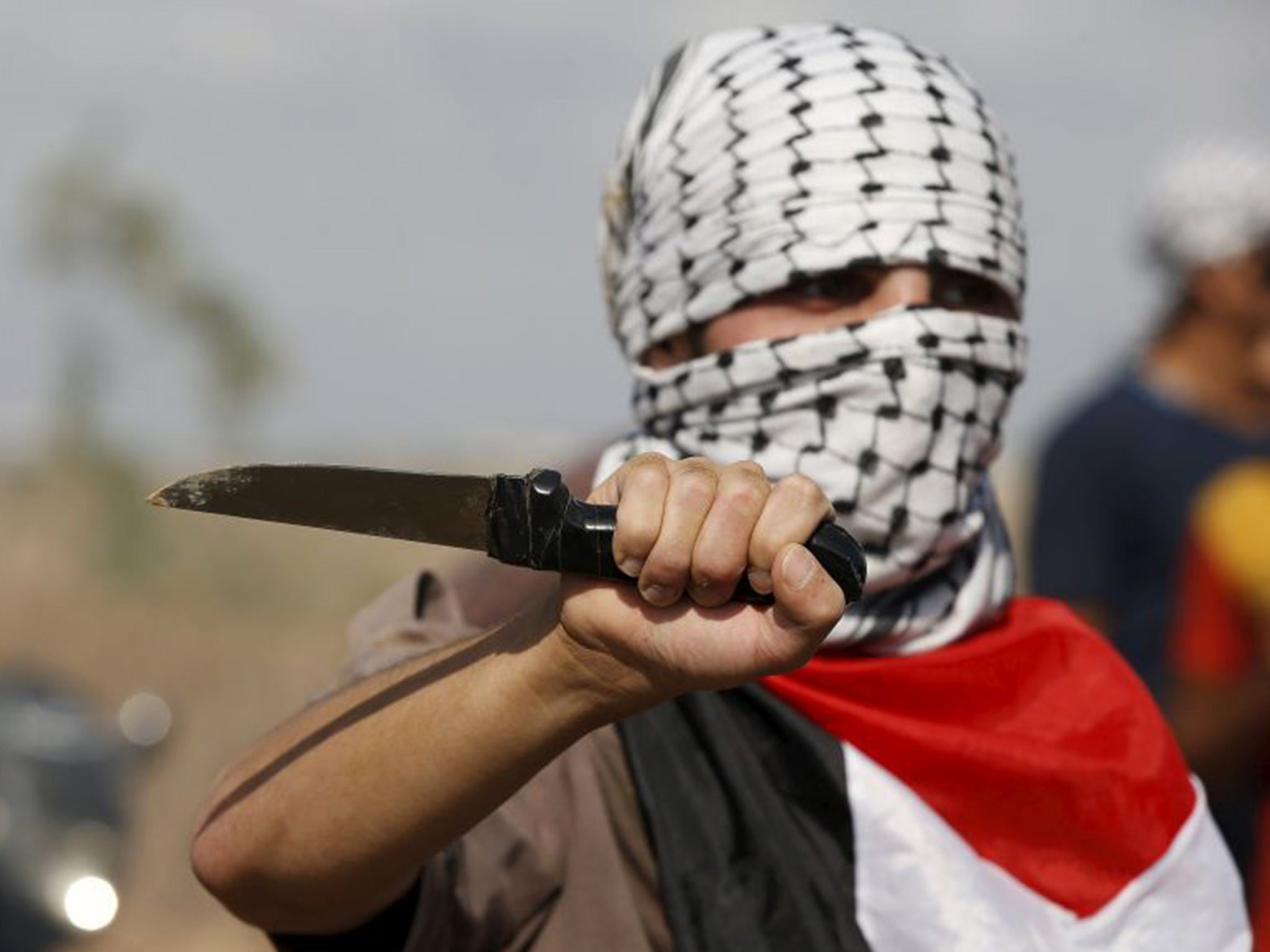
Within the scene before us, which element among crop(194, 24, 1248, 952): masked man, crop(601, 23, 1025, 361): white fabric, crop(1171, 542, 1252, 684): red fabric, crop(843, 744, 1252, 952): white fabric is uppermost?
crop(601, 23, 1025, 361): white fabric

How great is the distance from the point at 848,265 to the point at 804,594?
766 mm

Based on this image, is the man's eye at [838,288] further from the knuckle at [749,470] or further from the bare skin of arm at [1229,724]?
the bare skin of arm at [1229,724]

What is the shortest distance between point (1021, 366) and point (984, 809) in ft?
1.70

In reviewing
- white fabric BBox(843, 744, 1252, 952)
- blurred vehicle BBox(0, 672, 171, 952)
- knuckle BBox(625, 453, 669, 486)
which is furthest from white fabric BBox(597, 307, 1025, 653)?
blurred vehicle BBox(0, 672, 171, 952)

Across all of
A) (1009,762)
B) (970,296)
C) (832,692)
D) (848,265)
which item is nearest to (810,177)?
(848,265)

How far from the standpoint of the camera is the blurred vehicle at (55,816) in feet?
21.7

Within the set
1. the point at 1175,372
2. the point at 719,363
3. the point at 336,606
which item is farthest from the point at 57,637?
the point at 719,363

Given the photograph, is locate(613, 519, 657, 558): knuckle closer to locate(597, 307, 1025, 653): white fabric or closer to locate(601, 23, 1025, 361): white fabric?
locate(597, 307, 1025, 653): white fabric

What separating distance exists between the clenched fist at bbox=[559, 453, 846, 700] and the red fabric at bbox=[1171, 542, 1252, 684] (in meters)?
3.16

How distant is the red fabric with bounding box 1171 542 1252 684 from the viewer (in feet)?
15.8

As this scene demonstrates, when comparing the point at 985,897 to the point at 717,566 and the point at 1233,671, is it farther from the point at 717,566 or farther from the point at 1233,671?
the point at 1233,671

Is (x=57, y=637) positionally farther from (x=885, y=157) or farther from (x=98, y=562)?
(x=885, y=157)

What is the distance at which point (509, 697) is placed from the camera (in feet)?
6.68

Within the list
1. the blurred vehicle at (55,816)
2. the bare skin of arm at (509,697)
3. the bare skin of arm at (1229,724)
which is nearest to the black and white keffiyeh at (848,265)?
the bare skin of arm at (509,697)
